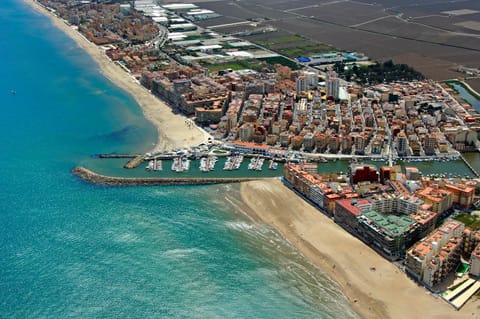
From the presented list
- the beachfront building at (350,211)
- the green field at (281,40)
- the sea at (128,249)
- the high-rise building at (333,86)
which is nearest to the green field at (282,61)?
the green field at (281,40)

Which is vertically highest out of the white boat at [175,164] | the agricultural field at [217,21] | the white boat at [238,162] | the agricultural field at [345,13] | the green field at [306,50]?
the agricultural field at [345,13]

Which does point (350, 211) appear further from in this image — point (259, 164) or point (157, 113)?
point (157, 113)

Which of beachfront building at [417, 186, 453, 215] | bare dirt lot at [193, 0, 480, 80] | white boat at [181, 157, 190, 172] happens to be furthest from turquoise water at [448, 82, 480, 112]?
white boat at [181, 157, 190, 172]

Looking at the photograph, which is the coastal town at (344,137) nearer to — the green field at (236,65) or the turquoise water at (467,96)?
the green field at (236,65)

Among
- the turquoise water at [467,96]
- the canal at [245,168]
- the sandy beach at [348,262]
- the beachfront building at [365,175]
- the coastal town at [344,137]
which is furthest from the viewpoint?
the turquoise water at [467,96]

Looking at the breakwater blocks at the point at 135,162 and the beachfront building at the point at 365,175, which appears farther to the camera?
the breakwater blocks at the point at 135,162

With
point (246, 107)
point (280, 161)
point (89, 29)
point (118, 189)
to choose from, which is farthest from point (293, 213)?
point (89, 29)

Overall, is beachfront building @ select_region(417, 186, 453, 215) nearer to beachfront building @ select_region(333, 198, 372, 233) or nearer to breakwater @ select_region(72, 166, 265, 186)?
beachfront building @ select_region(333, 198, 372, 233)
